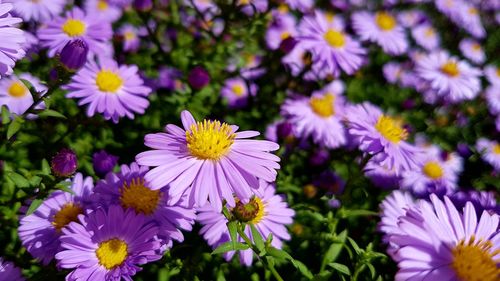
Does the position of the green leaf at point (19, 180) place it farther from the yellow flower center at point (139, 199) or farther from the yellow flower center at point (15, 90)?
the yellow flower center at point (15, 90)

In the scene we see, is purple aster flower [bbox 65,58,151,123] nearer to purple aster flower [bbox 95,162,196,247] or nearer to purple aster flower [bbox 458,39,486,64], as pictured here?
purple aster flower [bbox 95,162,196,247]

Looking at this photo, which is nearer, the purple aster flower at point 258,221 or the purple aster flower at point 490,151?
the purple aster flower at point 258,221

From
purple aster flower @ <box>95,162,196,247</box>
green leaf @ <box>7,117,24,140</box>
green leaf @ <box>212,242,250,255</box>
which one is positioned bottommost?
purple aster flower @ <box>95,162,196,247</box>

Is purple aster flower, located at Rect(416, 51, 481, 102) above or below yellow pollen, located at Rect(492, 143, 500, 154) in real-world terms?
above

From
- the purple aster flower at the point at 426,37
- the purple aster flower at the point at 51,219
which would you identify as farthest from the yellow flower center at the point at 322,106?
the purple aster flower at the point at 426,37

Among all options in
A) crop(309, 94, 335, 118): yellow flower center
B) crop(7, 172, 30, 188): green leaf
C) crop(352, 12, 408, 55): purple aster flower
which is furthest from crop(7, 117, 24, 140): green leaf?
crop(352, 12, 408, 55): purple aster flower

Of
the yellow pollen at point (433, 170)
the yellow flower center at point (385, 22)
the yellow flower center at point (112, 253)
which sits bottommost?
the yellow pollen at point (433, 170)
